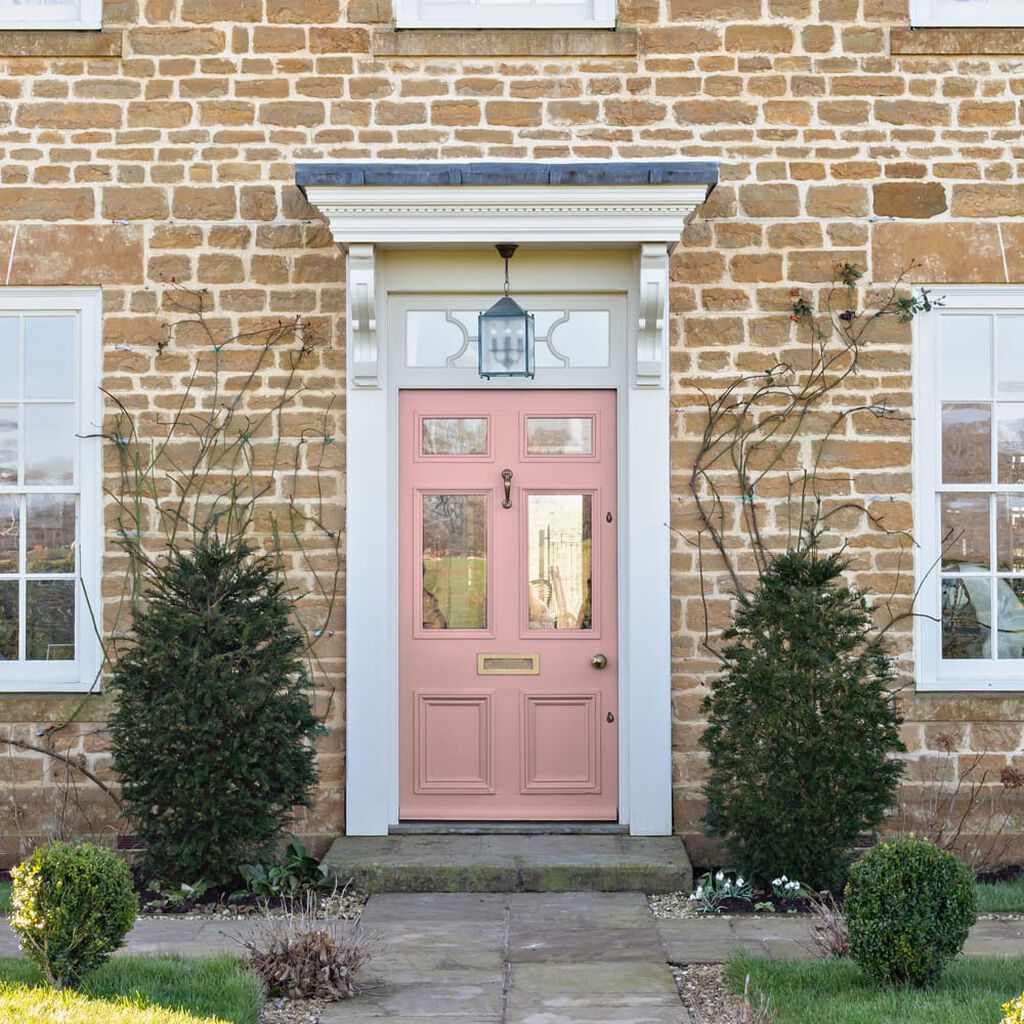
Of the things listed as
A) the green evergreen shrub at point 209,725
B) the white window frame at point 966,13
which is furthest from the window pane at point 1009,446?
the green evergreen shrub at point 209,725

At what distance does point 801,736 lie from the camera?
7094 mm

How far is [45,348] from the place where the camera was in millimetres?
8312

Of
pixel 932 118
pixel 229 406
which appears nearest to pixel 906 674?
pixel 932 118

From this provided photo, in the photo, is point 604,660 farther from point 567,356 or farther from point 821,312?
point 821,312

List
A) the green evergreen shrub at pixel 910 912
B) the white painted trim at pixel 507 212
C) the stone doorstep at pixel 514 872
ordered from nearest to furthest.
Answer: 1. the green evergreen shrub at pixel 910 912
2. the stone doorstep at pixel 514 872
3. the white painted trim at pixel 507 212

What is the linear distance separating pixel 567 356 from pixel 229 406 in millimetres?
1884

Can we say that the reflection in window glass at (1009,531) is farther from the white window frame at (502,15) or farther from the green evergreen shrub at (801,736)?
the white window frame at (502,15)

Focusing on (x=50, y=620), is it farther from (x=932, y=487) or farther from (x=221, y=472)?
(x=932, y=487)

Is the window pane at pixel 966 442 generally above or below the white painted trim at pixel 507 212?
below

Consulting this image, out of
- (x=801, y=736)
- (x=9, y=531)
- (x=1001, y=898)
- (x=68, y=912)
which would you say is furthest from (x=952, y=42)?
(x=68, y=912)

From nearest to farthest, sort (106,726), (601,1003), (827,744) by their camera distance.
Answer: (601,1003) < (827,744) < (106,726)

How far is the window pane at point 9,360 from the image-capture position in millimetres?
8289

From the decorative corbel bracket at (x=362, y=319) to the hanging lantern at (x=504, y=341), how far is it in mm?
602

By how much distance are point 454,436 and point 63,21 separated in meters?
3.16
